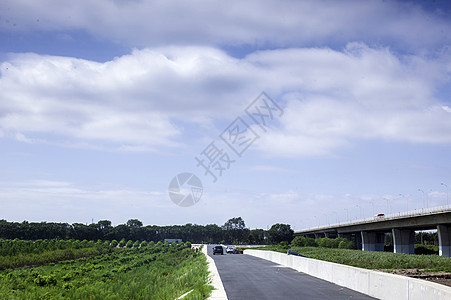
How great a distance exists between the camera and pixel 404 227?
91188 millimetres

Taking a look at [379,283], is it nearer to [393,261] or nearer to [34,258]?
[393,261]

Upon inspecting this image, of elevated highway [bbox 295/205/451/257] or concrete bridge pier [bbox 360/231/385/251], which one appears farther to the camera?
concrete bridge pier [bbox 360/231/385/251]

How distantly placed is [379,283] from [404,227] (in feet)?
266

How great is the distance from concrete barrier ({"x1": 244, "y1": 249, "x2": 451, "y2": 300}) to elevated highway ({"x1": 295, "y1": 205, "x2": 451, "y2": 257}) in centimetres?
5381

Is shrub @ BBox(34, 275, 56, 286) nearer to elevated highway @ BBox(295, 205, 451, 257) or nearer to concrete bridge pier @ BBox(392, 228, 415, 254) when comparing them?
elevated highway @ BBox(295, 205, 451, 257)

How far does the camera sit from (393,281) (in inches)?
610

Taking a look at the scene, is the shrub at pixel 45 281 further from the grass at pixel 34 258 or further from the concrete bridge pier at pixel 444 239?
the concrete bridge pier at pixel 444 239

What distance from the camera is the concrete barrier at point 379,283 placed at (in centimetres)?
1278

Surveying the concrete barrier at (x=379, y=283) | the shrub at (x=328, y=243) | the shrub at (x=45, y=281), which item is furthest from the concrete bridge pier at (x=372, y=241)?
the shrub at (x=45, y=281)

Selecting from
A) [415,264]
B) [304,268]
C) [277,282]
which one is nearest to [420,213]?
[415,264]

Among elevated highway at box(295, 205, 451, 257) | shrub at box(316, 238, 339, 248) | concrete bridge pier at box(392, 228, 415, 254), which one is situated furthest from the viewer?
shrub at box(316, 238, 339, 248)

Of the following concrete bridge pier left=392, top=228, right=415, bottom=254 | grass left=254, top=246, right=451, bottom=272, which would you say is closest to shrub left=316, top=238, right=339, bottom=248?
concrete bridge pier left=392, top=228, right=415, bottom=254

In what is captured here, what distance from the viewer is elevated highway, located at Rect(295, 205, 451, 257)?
7524 centimetres

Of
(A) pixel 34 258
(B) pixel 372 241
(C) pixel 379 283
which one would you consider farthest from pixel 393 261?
(B) pixel 372 241
